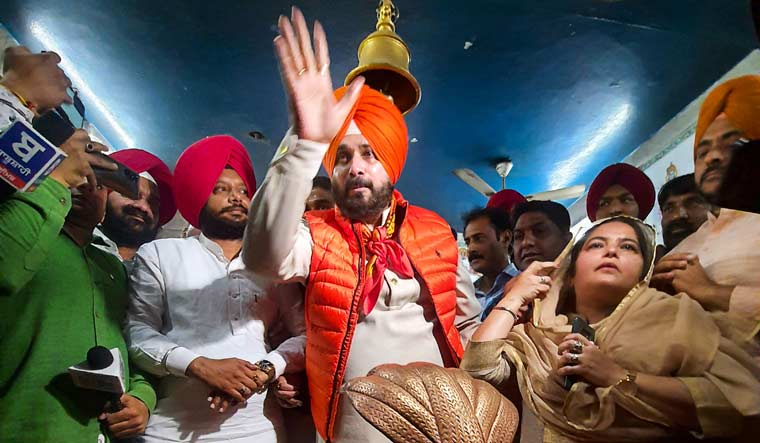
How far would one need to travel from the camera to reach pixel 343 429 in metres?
0.78

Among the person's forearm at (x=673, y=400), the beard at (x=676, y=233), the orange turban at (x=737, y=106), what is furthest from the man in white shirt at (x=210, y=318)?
the orange turban at (x=737, y=106)

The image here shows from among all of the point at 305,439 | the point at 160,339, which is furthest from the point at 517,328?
the point at 160,339

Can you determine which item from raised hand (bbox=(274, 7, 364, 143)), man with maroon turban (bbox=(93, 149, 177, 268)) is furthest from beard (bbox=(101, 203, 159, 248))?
raised hand (bbox=(274, 7, 364, 143))

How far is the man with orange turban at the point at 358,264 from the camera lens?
722 mm

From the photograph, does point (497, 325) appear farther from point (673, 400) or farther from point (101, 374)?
point (101, 374)

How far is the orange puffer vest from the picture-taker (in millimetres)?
782

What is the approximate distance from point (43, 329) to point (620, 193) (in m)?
1.05

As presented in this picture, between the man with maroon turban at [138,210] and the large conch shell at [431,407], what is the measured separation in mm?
615

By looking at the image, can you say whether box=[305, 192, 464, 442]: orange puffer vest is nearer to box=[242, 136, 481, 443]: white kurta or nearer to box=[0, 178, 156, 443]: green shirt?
box=[242, 136, 481, 443]: white kurta

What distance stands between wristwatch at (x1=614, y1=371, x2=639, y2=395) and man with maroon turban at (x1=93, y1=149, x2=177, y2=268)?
0.90m

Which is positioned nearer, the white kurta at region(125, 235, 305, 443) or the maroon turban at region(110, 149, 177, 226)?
the white kurta at region(125, 235, 305, 443)

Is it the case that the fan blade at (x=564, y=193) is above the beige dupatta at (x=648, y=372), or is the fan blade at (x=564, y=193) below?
above

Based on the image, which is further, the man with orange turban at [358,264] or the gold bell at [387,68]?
the gold bell at [387,68]

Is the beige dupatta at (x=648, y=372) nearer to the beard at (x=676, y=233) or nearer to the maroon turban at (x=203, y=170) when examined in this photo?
the beard at (x=676, y=233)
